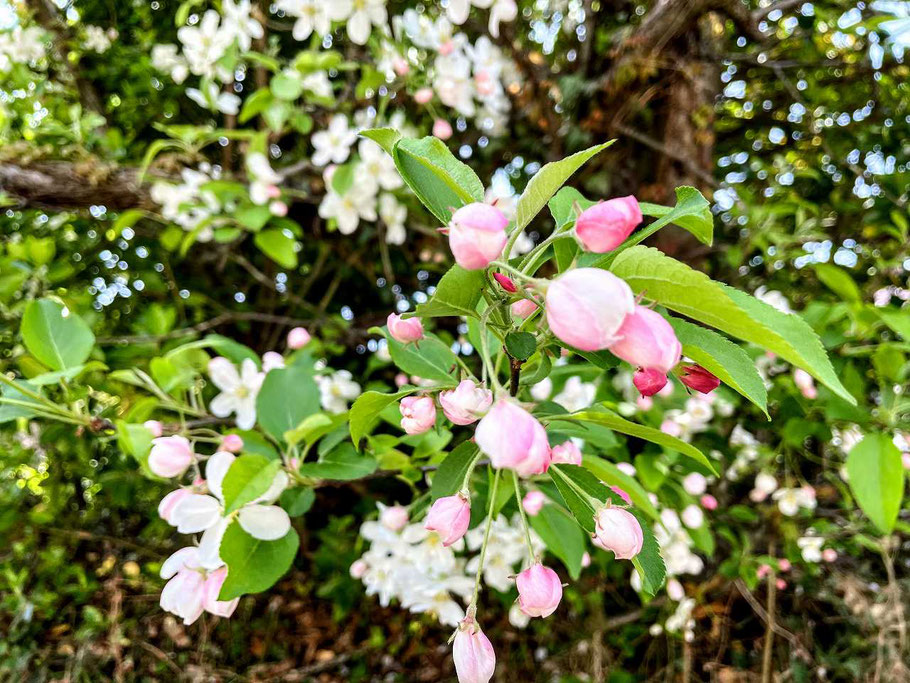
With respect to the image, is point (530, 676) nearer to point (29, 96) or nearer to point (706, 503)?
point (706, 503)

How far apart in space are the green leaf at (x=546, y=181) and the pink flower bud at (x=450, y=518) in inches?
9.0

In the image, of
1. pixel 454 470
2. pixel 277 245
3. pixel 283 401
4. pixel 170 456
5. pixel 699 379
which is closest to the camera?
pixel 699 379

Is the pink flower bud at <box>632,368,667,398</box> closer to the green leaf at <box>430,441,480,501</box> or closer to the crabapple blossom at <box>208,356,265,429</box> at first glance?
the green leaf at <box>430,441,480,501</box>

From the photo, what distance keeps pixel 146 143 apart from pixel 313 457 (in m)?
1.44

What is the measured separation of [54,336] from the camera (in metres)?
0.78

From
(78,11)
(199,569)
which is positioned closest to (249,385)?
(199,569)

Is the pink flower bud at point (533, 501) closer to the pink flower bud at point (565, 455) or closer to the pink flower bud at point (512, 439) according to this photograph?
the pink flower bud at point (565, 455)

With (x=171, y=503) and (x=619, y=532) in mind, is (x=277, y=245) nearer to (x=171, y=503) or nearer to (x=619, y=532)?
(x=171, y=503)

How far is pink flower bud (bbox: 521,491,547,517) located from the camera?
76 cm

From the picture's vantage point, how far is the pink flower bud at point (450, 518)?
1.46 feet

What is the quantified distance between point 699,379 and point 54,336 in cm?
85

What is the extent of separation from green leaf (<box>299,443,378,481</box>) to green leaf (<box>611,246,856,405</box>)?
0.43m

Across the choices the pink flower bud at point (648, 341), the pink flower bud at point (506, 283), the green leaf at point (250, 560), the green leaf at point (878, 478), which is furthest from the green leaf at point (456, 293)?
the green leaf at point (878, 478)

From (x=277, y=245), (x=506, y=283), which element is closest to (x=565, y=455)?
(x=506, y=283)
